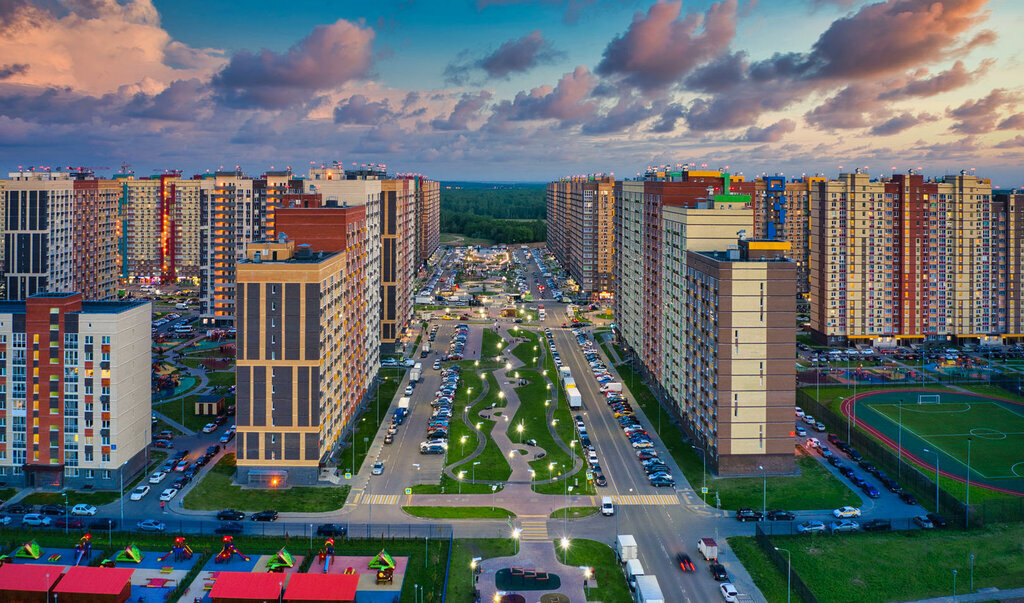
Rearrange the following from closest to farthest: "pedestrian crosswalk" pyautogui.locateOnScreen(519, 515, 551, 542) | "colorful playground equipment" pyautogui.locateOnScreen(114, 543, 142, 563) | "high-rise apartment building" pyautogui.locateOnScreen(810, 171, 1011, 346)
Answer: "colorful playground equipment" pyautogui.locateOnScreen(114, 543, 142, 563), "pedestrian crosswalk" pyautogui.locateOnScreen(519, 515, 551, 542), "high-rise apartment building" pyautogui.locateOnScreen(810, 171, 1011, 346)

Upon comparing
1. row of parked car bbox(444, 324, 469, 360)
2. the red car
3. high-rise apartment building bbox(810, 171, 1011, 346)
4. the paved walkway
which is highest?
high-rise apartment building bbox(810, 171, 1011, 346)

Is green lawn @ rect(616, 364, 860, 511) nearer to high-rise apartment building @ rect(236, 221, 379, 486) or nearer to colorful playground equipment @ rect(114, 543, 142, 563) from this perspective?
high-rise apartment building @ rect(236, 221, 379, 486)

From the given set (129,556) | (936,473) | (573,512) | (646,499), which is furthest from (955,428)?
(129,556)

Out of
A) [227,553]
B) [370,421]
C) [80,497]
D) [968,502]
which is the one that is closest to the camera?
[227,553]

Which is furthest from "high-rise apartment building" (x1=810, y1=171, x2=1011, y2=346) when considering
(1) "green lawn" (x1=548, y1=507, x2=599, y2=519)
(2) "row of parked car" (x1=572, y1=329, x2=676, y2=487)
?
(1) "green lawn" (x1=548, y1=507, x2=599, y2=519)

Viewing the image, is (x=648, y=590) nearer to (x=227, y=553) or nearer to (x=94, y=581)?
(x=227, y=553)

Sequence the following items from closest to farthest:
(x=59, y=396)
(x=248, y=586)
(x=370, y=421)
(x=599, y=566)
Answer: (x=248, y=586) → (x=599, y=566) → (x=59, y=396) → (x=370, y=421)

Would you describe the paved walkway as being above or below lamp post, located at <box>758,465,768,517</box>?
below

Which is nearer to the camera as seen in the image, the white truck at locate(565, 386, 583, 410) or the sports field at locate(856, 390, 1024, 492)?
the sports field at locate(856, 390, 1024, 492)
